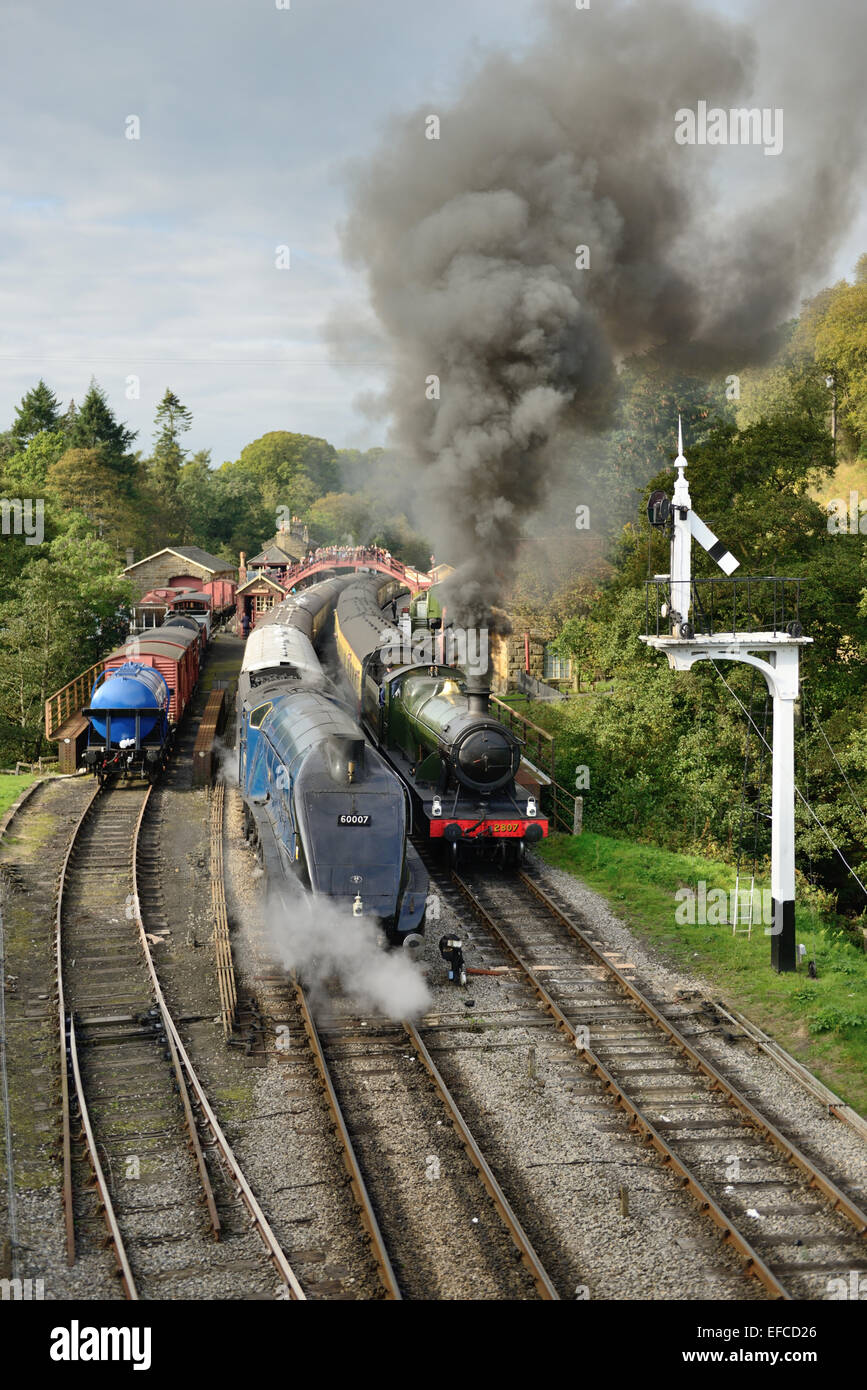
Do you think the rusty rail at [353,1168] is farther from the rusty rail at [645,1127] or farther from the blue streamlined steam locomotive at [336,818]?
the rusty rail at [645,1127]

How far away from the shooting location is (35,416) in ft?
259

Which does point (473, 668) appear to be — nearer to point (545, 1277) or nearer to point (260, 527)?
point (545, 1277)

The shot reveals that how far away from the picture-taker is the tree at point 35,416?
78750mm

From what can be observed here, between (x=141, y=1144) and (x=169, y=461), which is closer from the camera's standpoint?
(x=141, y=1144)

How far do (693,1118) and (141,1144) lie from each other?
5.08 metres

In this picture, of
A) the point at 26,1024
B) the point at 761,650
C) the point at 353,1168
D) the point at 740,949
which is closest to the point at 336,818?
the point at 26,1024

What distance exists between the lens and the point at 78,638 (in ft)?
105

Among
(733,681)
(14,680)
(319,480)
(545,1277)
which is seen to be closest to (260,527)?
(319,480)

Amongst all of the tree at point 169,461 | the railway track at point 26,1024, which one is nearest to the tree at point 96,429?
the tree at point 169,461

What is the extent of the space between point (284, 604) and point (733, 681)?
59.3ft

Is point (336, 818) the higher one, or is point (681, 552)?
point (681, 552)

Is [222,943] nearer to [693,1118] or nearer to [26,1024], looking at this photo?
[26,1024]

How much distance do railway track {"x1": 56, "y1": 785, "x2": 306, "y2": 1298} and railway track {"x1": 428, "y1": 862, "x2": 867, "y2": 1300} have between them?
3.52 metres

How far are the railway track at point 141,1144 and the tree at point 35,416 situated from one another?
72751 mm
